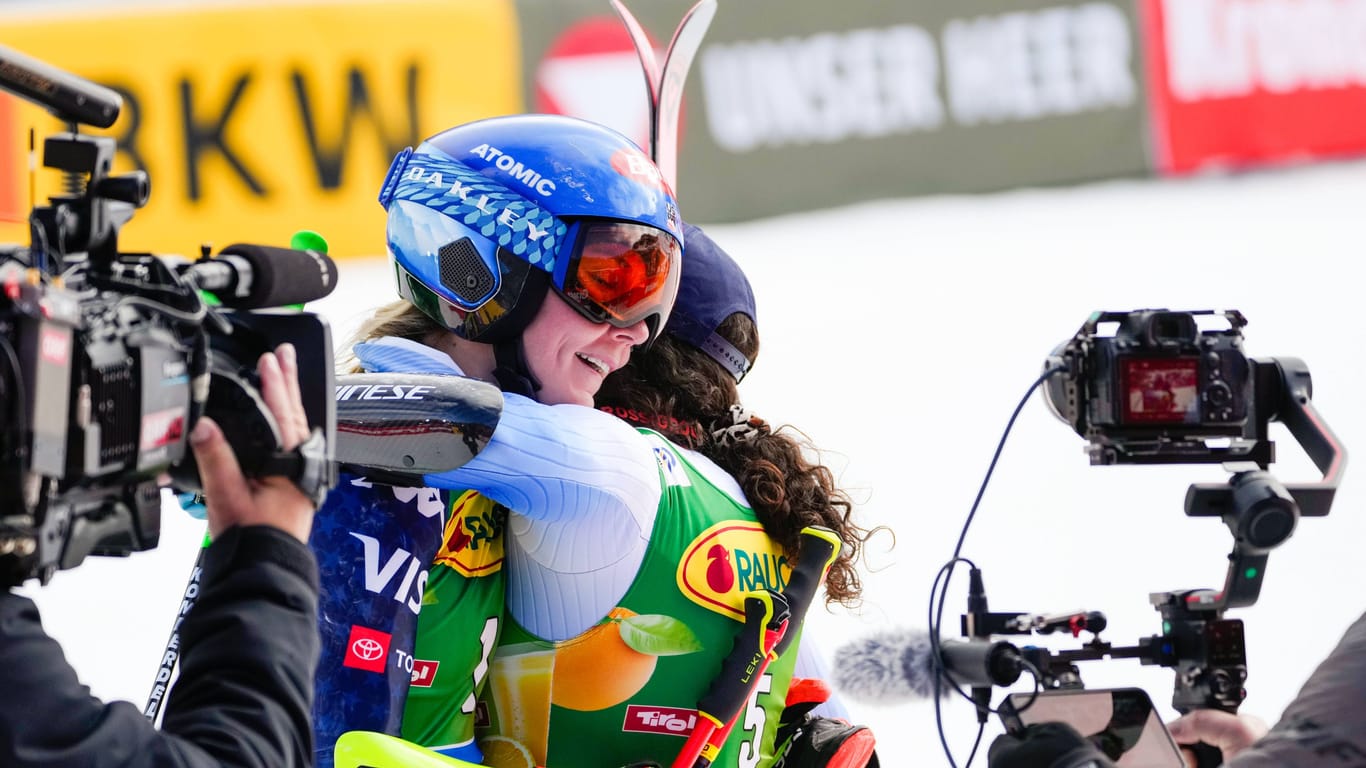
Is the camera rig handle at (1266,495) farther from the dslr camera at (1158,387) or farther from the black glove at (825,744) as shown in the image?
the black glove at (825,744)

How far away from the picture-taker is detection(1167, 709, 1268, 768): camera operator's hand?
6.58 ft

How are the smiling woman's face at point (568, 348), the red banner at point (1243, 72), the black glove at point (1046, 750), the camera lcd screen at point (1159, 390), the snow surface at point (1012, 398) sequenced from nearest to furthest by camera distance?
the black glove at point (1046, 750) → the camera lcd screen at point (1159, 390) → the smiling woman's face at point (568, 348) → the snow surface at point (1012, 398) → the red banner at point (1243, 72)

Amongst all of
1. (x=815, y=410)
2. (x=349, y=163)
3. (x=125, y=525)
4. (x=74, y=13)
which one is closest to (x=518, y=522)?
(x=125, y=525)

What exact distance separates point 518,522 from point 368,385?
352 mm

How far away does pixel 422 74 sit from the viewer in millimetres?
6074

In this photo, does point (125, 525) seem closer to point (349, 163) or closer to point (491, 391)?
point (491, 391)

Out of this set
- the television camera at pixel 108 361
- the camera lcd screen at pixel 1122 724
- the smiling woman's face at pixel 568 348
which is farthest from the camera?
the smiling woman's face at pixel 568 348

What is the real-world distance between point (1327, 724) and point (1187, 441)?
626 mm

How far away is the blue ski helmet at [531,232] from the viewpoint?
227 centimetres

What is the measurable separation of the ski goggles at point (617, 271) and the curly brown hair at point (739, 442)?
27 centimetres

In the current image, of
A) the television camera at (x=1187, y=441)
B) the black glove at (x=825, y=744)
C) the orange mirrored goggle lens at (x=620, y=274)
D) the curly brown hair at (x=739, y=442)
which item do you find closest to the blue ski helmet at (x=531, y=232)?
the orange mirrored goggle lens at (x=620, y=274)

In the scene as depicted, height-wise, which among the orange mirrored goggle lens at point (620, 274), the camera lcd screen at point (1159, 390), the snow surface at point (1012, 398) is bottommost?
the snow surface at point (1012, 398)

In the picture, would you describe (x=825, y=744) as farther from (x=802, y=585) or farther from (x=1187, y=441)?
(x=1187, y=441)

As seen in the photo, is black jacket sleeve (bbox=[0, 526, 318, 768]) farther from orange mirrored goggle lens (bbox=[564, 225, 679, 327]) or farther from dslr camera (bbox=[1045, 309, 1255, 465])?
→ dslr camera (bbox=[1045, 309, 1255, 465])
